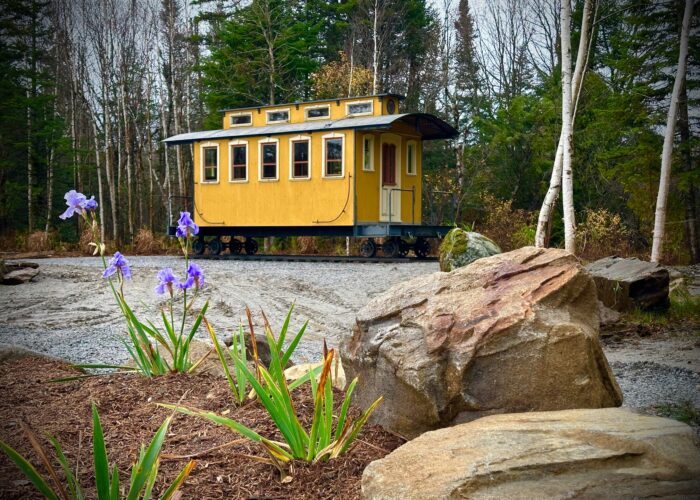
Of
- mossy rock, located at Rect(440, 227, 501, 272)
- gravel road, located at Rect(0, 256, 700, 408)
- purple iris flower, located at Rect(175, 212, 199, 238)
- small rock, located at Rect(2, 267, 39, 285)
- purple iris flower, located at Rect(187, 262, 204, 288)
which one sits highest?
purple iris flower, located at Rect(175, 212, 199, 238)

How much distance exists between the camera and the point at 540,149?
19.8 meters

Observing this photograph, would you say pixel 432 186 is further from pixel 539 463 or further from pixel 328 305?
pixel 539 463

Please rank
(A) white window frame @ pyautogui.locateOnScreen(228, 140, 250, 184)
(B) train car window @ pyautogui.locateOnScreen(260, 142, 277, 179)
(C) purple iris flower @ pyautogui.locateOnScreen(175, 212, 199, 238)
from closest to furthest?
(C) purple iris flower @ pyautogui.locateOnScreen(175, 212, 199, 238) < (B) train car window @ pyautogui.locateOnScreen(260, 142, 277, 179) < (A) white window frame @ pyautogui.locateOnScreen(228, 140, 250, 184)

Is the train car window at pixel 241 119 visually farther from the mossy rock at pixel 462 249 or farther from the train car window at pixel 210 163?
the mossy rock at pixel 462 249

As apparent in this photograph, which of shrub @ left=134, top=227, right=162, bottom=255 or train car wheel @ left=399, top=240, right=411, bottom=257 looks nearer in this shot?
train car wheel @ left=399, top=240, right=411, bottom=257

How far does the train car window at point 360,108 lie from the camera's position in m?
16.7

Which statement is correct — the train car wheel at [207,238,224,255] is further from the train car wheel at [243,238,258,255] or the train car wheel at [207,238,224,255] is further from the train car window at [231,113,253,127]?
the train car window at [231,113,253,127]

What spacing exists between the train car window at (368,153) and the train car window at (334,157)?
1.85 ft

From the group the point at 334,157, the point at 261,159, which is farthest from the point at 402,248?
the point at 261,159

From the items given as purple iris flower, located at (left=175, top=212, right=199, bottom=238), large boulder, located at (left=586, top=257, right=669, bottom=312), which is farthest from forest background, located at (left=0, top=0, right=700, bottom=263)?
purple iris flower, located at (left=175, top=212, right=199, bottom=238)

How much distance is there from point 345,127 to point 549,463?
14216 millimetres

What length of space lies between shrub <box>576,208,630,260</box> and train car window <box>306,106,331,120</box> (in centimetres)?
657

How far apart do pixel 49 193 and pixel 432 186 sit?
1220 centimetres

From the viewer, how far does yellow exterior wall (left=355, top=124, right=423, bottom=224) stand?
52.8 ft
